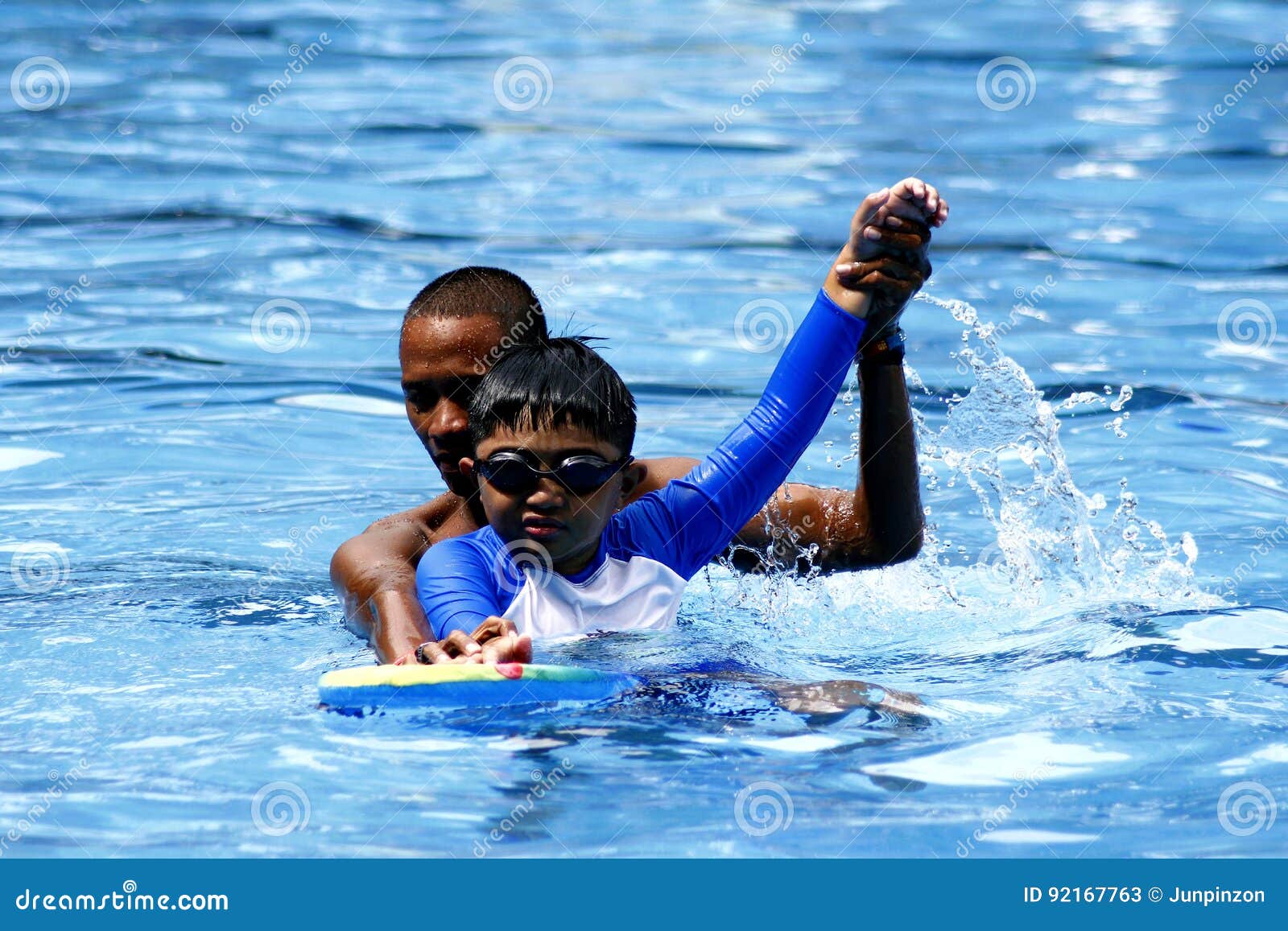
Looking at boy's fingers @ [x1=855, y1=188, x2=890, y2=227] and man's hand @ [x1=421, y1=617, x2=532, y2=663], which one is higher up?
boy's fingers @ [x1=855, y1=188, x2=890, y2=227]

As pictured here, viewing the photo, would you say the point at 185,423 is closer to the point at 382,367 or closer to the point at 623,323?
the point at 382,367

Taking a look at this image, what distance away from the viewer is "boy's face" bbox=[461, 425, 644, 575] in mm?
3588

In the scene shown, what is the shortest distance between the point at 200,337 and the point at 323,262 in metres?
1.22

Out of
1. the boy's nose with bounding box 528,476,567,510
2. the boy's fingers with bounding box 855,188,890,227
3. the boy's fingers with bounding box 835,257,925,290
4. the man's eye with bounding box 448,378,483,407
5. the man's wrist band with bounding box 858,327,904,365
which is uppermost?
the man's eye with bounding box 448,378,483,407

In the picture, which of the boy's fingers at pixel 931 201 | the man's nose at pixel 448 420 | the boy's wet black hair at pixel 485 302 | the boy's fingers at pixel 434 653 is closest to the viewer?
the boy's fingers at pixel 434 653

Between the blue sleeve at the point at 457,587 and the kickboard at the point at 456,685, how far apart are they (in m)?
0.28

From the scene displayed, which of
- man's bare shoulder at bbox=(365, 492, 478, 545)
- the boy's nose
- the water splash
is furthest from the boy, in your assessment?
the water splash

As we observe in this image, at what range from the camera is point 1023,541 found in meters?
4.89

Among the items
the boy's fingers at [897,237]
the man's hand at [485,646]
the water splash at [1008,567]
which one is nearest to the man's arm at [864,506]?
the water splash at [1008,567]

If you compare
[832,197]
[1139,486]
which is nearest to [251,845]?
[1139,486]

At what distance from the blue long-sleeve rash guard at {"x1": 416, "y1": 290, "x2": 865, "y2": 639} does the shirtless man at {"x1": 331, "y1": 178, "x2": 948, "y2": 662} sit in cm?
12

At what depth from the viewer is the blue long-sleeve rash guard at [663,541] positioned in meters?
3.67

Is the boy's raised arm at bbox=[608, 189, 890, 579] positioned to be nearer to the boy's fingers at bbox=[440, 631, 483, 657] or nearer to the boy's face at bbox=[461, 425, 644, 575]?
the boy's face at bbox=[461, 425, 644, 575]

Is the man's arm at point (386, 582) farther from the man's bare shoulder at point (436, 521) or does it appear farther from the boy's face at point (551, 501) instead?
the boy's face at point (551, 501)
